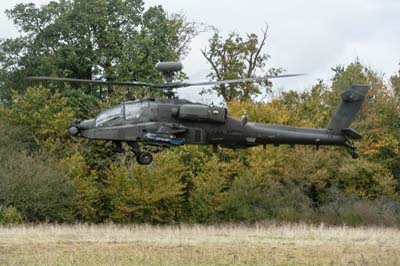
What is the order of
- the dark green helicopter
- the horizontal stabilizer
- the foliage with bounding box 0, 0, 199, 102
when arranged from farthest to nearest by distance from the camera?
the foliage with bounding box 0, 0, 199, 102 < the horizontal stabilizer < the dark green helicopter

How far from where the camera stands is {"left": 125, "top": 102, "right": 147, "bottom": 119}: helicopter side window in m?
25.7

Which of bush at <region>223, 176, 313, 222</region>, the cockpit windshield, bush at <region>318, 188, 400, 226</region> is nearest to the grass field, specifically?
the cockpit windshield

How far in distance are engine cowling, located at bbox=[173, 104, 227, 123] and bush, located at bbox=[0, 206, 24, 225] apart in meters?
23.1

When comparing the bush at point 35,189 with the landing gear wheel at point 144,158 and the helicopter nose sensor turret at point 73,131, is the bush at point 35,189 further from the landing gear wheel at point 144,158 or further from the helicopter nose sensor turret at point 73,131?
the landing gear wheel at point 144,158

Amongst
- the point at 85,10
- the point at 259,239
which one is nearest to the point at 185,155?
the point at 85,10

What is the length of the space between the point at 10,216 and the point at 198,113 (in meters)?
24.3

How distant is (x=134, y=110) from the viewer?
84.5 feet

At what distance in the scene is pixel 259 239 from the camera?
30.5 m

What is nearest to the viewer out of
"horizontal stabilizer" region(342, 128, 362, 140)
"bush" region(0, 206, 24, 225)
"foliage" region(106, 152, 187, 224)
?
"horizontal stabilizer" region(342, 128, 362, 140)

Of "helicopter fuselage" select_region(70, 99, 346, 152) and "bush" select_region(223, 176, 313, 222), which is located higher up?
"helicopter fuselage" select_region(70, 99, 346, 152)

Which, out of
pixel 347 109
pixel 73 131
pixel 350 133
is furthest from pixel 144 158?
pixel 347 109

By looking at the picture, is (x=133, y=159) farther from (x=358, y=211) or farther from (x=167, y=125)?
(x=167, y=125)

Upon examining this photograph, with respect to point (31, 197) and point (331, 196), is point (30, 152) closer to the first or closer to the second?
point (31, 197)

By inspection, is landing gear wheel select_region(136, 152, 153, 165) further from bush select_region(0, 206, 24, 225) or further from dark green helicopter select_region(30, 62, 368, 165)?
bush select_region(0, 206, 24, 225)
